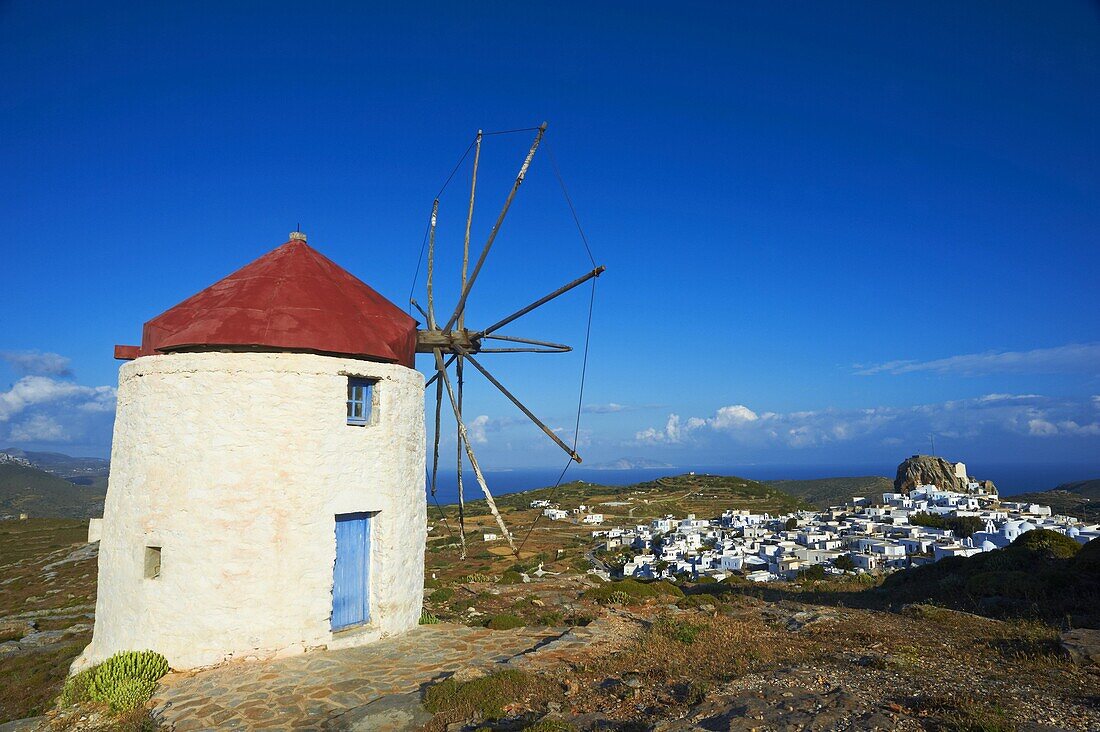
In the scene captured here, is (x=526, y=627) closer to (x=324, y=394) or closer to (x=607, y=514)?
Result: (x=324, y=394)

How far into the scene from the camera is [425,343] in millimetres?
12664

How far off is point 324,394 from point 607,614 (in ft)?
24.6

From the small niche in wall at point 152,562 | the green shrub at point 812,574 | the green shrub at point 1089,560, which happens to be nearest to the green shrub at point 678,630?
the small niche in wall at point 152,562

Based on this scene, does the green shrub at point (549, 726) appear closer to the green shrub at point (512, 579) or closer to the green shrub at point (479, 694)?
the green shrub at point (479, 694)

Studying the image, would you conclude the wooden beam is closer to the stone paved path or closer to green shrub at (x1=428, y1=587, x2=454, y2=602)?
the stone paved path

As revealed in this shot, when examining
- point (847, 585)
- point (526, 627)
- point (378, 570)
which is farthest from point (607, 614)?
point (847, 585)

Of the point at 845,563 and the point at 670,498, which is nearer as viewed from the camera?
Answer: the point at 845,563

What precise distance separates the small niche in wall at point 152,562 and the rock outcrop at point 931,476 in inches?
2837

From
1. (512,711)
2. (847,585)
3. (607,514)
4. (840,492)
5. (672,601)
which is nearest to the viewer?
(512,711)

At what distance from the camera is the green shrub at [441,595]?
56.3ft

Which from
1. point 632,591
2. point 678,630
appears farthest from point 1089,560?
point 678,630

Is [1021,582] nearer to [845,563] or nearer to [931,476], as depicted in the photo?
[845,563]

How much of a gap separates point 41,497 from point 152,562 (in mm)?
130687

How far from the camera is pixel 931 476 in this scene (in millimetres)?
66688
